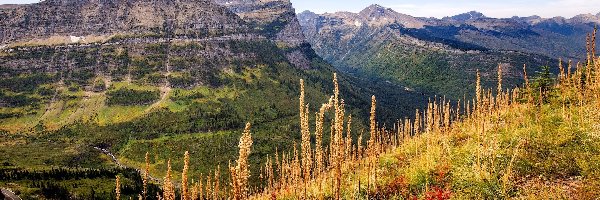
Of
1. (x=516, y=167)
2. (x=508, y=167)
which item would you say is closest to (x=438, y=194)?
(x=508, y=167)

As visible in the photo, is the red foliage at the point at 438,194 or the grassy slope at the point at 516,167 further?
the red foliage at the point at 438,194

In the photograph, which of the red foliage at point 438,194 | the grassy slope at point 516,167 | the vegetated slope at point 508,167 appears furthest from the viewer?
the red foliage at point 438,194

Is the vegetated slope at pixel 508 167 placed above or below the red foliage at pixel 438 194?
above

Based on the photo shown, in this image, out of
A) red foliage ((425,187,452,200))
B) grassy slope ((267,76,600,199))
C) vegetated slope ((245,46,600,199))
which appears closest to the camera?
vegetated slope ((245,46,600,199))

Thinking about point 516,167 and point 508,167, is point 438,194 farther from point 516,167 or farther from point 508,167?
point 516,167

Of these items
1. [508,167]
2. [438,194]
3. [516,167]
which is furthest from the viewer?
[516,167]

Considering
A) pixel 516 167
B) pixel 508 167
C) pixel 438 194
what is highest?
pixel 508 167

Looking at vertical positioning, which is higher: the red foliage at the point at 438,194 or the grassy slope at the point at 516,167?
the grassy slope at the point at 516,167

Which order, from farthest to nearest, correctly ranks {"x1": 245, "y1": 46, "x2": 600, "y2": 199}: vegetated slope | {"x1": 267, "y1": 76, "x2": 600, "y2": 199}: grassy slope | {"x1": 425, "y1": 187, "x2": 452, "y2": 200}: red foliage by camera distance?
1. {"x1": 425, "y1": 187, "x2": 452, "y2": 200}: red foliage
2. {"x1": 267, "y1": 76, "x2": 600, "y2": 199}: grassy slope
3. {"x1": 245, "y1": 46, "x2": 600, "y2": 199}: vegetated slope

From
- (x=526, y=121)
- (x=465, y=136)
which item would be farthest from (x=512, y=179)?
(x=465, y=136)

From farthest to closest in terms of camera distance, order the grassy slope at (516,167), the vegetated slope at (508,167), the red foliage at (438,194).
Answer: the red foliage at (438,194) → the grassy slope at (516,167) → the vegetated slope at (508,167)

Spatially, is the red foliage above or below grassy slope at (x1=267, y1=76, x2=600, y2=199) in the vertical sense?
below

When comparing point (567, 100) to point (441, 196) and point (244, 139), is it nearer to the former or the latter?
point (441, 196)

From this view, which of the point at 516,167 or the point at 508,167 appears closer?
the point at 508,167
